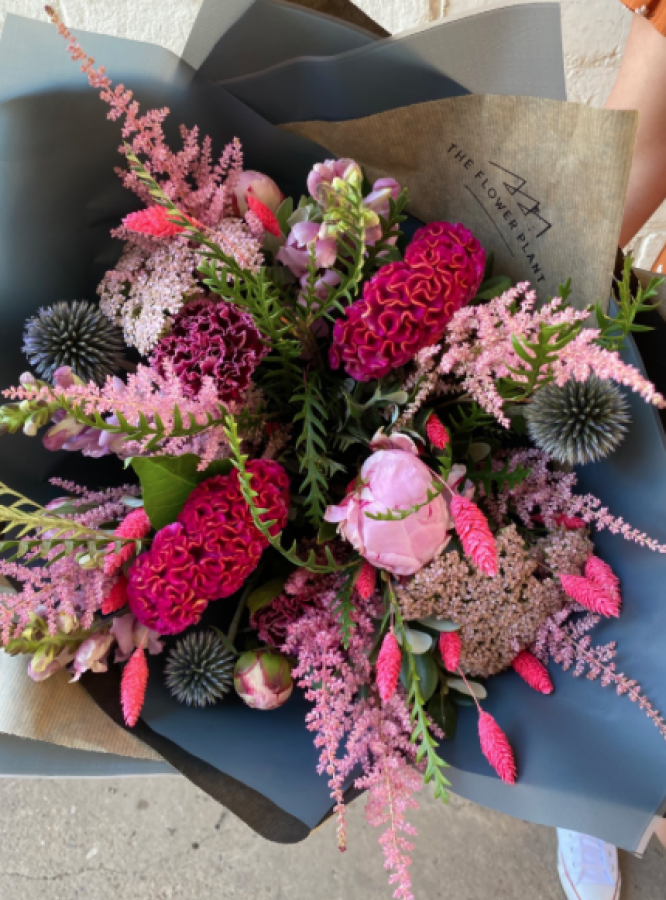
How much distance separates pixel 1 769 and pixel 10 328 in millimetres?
329

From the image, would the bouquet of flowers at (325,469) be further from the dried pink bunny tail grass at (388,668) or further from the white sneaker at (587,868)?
the white sneaker at (587,868)

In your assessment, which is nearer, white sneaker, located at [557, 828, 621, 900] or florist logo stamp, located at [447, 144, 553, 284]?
florist logo stamp, located at [447, 144, 553, 284]

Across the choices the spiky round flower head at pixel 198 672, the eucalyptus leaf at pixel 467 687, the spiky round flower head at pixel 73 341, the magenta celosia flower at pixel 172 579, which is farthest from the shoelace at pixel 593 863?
the spiky round flower head at pixel 73 341

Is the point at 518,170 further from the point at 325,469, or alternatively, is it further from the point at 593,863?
the point at 593,863

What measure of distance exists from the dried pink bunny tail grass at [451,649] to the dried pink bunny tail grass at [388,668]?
45 millimetres

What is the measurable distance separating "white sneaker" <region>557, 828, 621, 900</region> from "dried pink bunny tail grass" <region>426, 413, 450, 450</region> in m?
0.95

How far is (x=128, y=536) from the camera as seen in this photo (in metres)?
0.41

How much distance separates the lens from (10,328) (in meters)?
0.48

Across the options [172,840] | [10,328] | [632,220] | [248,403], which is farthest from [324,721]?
[172,840]

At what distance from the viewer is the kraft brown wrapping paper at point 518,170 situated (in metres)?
0.40

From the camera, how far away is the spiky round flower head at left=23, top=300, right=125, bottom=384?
1.51 ft

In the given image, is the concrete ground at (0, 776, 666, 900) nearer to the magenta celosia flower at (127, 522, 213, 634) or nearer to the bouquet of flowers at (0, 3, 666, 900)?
the bouquet of flowers at (0, 3, 666, 900)

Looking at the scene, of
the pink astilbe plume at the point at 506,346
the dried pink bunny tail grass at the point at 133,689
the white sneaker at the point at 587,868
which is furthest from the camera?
the white sneaker at the point at 587,868

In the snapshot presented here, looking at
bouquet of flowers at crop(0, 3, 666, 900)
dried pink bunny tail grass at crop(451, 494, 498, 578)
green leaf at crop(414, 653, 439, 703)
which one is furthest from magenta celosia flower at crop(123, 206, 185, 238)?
green leaf at crop(414, 653, 439, 703)
